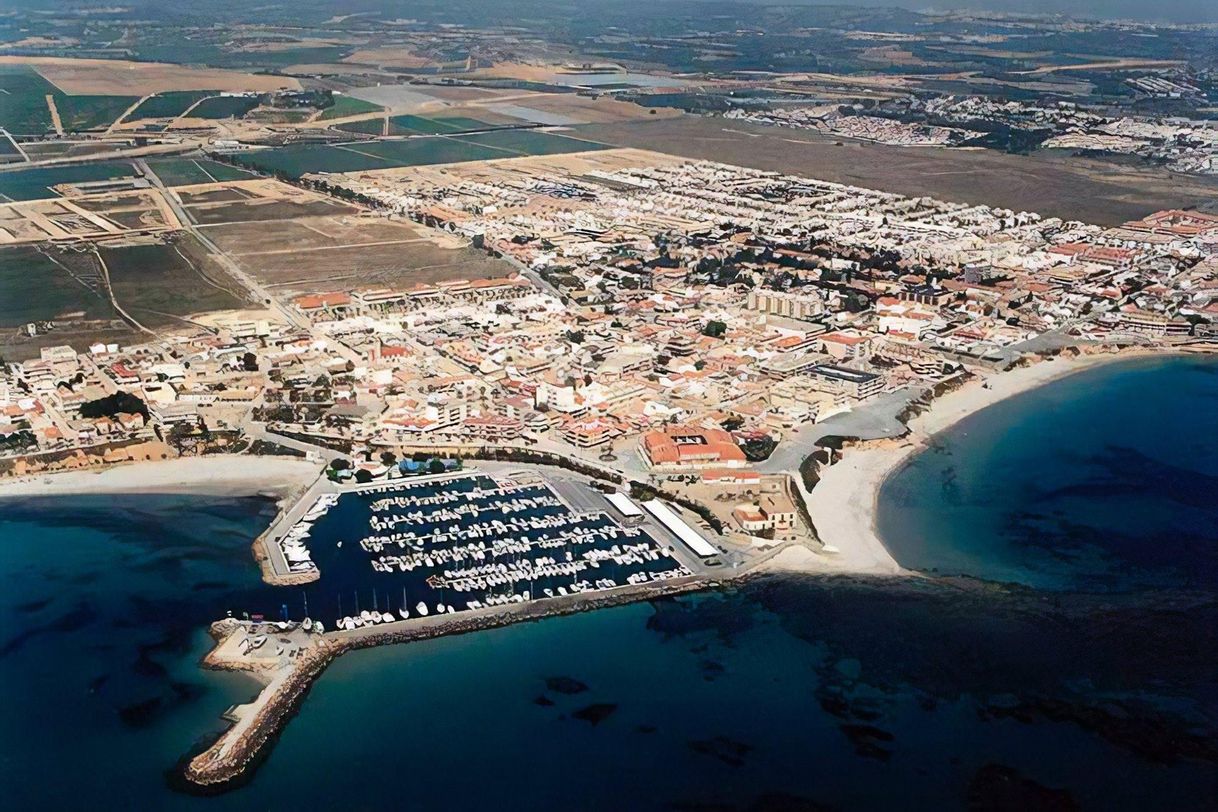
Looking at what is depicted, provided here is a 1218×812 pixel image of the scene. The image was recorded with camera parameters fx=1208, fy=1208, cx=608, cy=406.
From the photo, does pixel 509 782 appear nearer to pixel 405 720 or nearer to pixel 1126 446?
pixel 405 720

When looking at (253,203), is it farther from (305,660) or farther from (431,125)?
(305,660)

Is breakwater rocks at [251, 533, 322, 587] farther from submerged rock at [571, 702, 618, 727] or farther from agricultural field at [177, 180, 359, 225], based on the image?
agricultural field at [177, 180, 359, 225]

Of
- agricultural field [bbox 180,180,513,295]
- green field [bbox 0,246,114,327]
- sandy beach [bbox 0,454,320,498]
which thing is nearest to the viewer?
sandy beach [bbox 0,454,320,498]

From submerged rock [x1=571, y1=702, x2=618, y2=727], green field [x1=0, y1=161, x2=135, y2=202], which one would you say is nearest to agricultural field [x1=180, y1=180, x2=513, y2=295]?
green field [x1=0, y1=161, x2=135, y2=202]

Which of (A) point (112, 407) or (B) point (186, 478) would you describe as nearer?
(B) point (186, 478)

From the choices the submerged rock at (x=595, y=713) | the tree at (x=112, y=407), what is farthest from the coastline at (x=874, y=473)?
the tree at (x=112, y=407)

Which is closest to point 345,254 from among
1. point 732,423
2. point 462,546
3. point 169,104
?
point 732,423

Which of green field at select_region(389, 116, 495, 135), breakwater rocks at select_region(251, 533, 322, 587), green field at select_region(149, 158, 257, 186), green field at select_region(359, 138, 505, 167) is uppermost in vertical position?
green field at select_region(389, 116, 495, 135)

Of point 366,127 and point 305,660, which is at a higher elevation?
point 366,127
